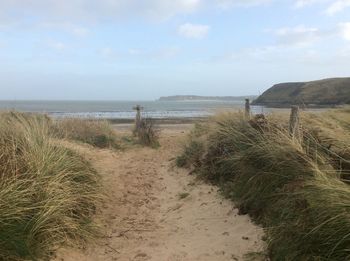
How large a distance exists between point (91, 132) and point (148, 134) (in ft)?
6.68

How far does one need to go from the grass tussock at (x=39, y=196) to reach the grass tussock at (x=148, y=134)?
8824 mm

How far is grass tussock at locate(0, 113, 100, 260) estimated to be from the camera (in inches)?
194

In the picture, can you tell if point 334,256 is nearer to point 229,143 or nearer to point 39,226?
point 39,226

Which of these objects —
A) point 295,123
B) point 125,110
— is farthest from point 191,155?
point 125,110

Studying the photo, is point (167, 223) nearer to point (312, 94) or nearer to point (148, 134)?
point (148, 134)

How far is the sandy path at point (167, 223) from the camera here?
5965 mm

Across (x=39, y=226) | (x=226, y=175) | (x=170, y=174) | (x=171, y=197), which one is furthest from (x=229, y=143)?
(x=39, y=226)

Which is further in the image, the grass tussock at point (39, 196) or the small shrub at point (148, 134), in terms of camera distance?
the small shrub at point (148, 134)

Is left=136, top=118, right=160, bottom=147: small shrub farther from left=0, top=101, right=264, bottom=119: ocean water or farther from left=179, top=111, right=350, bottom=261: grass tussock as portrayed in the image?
left=179, top=111, right=350, bottom=261: grass tussock

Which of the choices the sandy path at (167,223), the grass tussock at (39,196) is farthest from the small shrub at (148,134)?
the grass tussock at (39,196)

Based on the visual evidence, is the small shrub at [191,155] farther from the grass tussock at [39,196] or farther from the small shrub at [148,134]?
the small shrub at [148,134]

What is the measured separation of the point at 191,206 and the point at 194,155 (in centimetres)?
293

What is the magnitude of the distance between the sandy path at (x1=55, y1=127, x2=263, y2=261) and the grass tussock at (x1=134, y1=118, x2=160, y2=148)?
556 cm

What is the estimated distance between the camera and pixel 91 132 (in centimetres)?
1622
